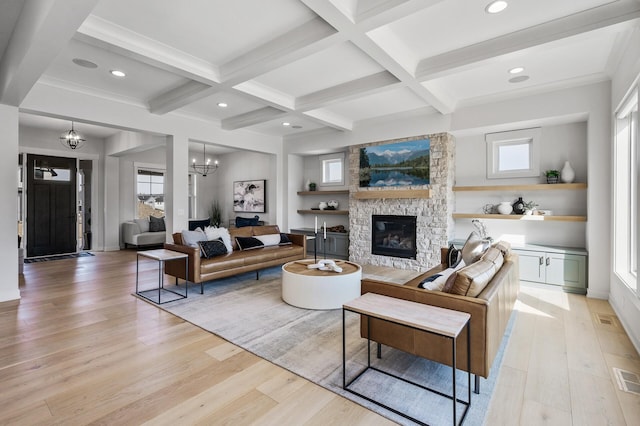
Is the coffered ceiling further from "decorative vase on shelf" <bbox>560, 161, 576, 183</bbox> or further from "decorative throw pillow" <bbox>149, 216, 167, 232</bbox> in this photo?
"decorative throw pillow" <bbox>149, 216, 167, 232</bbox>

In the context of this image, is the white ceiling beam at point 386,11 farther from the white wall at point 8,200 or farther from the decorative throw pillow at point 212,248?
the white wall at point 8,200

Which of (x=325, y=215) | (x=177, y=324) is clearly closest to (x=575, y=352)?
(x=177, y=324)

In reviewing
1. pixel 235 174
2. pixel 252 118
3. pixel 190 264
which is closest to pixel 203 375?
pixel 190 264

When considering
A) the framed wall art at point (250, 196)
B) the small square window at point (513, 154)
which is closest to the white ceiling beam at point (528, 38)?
the small square window at point (513, 154)

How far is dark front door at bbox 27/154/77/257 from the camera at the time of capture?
7.21 meters

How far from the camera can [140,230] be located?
27.4 ft

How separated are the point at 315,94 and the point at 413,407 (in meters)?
4.10

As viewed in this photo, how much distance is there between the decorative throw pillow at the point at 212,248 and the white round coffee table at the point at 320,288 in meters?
1.36

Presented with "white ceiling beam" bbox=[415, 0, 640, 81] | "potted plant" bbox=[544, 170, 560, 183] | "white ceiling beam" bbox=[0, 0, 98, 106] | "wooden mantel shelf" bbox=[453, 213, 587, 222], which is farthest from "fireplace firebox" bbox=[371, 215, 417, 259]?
"white ceiling beam" bbox=[0, 0, 98, 106]

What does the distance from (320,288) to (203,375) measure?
163cm

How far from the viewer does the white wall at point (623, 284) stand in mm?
2805

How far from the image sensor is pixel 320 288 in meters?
3.67

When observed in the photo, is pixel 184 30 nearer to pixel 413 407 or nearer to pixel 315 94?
pixel 315 94

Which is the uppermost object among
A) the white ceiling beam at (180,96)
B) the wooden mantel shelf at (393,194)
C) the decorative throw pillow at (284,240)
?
the white ceiling beam at (180,96)
